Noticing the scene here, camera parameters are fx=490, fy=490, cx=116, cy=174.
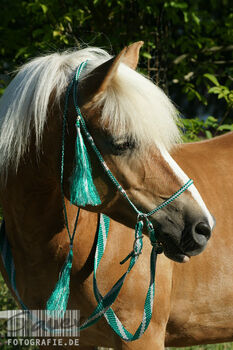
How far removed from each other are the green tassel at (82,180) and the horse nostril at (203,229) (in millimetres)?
401

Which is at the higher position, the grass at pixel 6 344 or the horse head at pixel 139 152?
the horse head at pixel 139 152

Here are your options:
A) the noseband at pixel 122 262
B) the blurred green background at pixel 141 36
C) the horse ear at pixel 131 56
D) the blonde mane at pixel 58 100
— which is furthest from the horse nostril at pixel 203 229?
the blurred green background at pixel 141 36

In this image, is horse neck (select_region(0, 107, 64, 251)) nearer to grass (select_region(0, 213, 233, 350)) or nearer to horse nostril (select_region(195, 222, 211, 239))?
horse nostril (select_region(195, 222, 211, 239))

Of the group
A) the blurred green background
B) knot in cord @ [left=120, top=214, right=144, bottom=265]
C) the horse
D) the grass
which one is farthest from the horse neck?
the grass

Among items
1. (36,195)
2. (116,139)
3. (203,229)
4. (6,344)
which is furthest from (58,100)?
(6,344)

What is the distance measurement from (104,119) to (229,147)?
3.80ft

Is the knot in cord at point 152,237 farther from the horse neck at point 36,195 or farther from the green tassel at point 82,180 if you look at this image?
the horse neck at point 36,195

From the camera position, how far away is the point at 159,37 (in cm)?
414

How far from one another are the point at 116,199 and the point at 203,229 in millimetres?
362

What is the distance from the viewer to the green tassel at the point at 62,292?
2.12m

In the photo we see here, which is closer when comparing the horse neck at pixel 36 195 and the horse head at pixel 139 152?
the horse head at pixel 139 152

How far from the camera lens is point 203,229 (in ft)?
6.23

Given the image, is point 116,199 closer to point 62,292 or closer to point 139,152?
point 139,152

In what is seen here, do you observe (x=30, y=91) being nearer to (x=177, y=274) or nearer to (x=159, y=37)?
(x=177, y=274)
